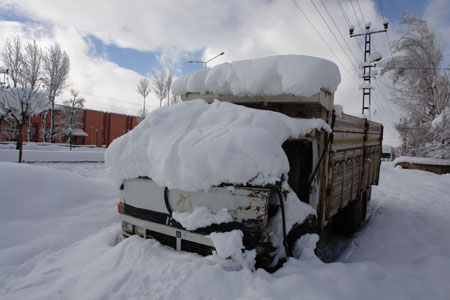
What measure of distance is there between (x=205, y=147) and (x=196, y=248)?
39.9 inches

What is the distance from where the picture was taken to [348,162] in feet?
15.0

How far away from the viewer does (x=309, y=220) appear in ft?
10.3

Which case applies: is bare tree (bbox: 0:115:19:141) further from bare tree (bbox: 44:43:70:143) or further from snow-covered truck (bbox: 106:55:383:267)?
snow-covered truck (bbox: 106:55:383:267)

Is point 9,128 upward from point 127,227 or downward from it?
upward

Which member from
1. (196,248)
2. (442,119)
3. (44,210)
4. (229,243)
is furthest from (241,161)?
(442,119)

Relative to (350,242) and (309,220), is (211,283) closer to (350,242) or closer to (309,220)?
(309,220)

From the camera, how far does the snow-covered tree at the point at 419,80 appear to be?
870 inches

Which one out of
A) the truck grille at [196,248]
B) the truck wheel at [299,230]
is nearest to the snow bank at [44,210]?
the truck grille at [196,248]

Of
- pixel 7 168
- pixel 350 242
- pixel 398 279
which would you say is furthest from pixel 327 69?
pixel 7 168

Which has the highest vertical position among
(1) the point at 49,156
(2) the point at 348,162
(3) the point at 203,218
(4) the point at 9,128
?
(4) the point at 9,128

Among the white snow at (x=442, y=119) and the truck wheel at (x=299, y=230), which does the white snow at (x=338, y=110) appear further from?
the white snow at (x=442, y=119)

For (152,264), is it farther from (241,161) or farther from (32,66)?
(32,66)

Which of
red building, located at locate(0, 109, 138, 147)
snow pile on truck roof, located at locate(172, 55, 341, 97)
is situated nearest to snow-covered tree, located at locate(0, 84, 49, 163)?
snow pile on truck roof, located at locate(172, 55, 341, 97)

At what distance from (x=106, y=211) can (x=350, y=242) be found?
463cm
